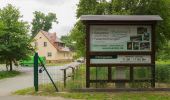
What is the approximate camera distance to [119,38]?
1819 cm

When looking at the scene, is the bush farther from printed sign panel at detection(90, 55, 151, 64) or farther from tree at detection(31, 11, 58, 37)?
tree at detection(31, 11, 58, 37)

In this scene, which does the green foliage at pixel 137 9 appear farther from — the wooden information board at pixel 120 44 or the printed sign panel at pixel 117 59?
the printed sign panel at pixel 117 59

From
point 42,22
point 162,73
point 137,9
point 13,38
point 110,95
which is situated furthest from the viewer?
point 42,22

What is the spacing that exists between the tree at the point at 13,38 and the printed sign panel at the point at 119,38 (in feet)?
64.2

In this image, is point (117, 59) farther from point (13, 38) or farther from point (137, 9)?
point (13, 38)

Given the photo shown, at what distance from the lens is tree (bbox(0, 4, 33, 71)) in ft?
122

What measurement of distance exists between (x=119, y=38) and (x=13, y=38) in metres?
21.1

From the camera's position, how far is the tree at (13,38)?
37219 millimetres

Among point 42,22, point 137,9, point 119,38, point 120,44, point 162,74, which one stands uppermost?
point 42,22

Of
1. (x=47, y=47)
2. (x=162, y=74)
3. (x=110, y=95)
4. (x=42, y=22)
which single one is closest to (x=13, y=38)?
(x=162, y=74)

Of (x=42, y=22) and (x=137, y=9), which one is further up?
(x=42, y=22)

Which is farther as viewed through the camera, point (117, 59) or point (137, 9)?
point (137, 9)

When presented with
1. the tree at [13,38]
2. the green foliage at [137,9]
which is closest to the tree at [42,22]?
the tree at [13,38]

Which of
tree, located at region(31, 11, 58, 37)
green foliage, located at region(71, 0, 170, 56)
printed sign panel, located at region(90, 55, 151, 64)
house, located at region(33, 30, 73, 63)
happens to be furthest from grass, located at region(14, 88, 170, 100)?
tree, located at region(31, 11, 58, 37)
